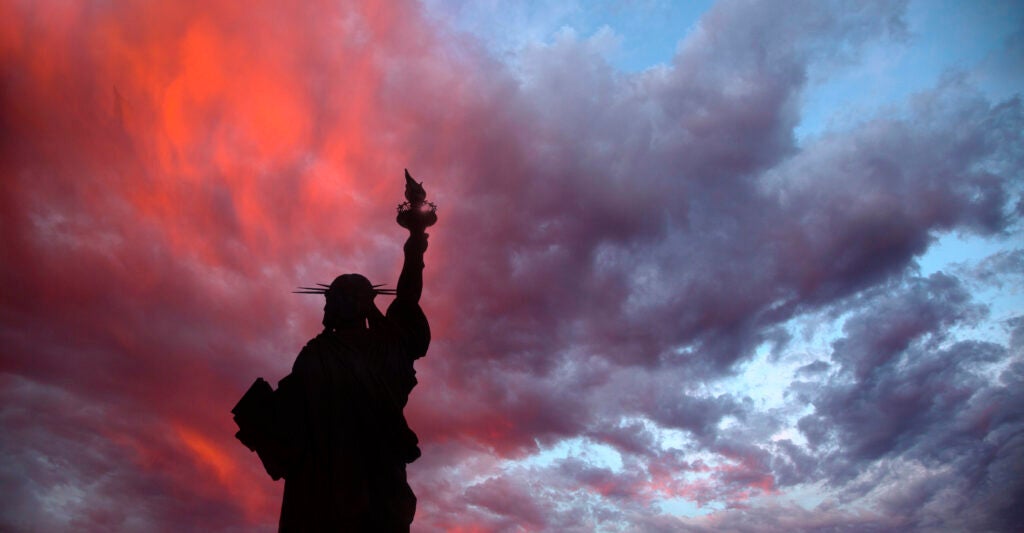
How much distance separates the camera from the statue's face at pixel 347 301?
33.8 feet

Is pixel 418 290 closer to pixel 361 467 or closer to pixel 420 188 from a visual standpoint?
pixel 420 188

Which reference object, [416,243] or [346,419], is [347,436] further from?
[416,243]

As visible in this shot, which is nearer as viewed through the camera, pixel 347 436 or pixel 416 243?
pixel 347 436

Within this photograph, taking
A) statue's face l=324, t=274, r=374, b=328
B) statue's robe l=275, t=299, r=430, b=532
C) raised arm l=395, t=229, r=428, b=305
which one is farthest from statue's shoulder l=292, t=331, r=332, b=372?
raised arm l=395, t=229, r=428, b=305

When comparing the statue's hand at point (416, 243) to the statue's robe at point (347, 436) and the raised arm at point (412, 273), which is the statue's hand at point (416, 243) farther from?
the statue's robe at point (347, 436)

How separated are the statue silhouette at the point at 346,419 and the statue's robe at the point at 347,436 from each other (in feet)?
0.04

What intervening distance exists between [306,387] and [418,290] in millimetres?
2438

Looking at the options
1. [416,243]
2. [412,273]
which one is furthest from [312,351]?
[416,243]

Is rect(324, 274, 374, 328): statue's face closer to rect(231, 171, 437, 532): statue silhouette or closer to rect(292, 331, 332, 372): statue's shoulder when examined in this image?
rect(231, 171, 437, 532): statue silhouette

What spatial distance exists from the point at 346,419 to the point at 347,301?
2006 mm

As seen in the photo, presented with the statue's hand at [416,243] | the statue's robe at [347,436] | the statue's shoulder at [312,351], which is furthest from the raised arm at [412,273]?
the statue's shoulder at [312,351]

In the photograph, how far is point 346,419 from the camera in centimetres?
912

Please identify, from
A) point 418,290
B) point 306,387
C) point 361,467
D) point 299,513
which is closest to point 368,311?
point 418,290

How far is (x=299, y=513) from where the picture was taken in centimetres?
838
